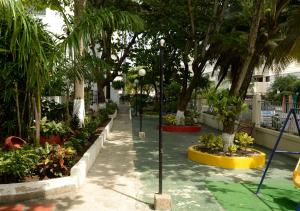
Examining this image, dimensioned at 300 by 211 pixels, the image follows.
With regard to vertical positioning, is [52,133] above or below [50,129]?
below

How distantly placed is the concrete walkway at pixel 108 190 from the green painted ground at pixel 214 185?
24 centimetres

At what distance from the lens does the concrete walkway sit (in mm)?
6387

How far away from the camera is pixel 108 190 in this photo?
24.1 ft

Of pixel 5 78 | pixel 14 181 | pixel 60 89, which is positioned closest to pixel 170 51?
pixel 60 89

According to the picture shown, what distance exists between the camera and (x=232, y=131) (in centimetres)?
1037

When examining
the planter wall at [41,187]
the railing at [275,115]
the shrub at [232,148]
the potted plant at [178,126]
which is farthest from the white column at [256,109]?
the planter wall at [41,187]

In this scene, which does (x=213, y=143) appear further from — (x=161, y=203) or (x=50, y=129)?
(x=161, y=203)

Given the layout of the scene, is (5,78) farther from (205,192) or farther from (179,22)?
(179,22)

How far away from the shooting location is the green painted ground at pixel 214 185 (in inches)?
263

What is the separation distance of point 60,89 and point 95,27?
17.6 ft

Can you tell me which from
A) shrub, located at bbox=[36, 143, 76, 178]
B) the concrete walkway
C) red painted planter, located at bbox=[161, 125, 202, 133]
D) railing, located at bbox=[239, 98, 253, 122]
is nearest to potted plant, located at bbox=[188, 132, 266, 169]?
the concrete walkway

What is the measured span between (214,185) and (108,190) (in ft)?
7.28

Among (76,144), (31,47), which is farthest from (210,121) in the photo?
(31,47)

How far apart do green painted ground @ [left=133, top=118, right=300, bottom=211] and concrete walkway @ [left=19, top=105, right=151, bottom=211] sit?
0.24 metres
